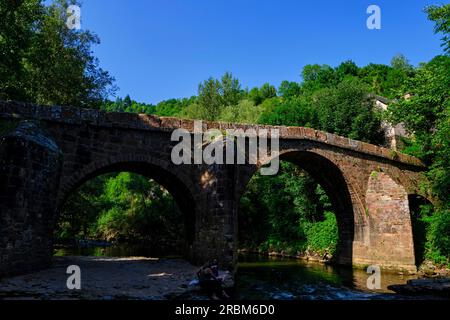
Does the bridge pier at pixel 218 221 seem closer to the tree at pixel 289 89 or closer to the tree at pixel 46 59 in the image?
the tree at pixel 46 59

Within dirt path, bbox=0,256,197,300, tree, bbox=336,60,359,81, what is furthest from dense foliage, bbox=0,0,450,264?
tree, bbox=336,60,359,81

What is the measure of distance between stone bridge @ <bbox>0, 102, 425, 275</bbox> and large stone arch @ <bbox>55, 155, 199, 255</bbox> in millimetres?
37

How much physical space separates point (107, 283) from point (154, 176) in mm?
6143

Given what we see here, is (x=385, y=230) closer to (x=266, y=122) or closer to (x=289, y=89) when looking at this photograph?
(x=266, y=122)

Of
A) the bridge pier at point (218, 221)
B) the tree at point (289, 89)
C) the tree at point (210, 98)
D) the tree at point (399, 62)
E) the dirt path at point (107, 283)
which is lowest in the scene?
the dirt path at point (107, 283)

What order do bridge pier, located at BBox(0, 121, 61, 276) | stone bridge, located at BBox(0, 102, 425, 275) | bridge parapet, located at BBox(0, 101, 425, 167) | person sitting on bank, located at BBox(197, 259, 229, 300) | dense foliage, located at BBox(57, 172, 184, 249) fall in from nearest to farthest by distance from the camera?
bridge pier, located at BBox(0, 121, 61, 276)
person sitting on bank, located at BBox(197, 259, 229, 300)
stone bridge, located at BBox(0, 102, 425, 275)
bridge parapet, located at BBox(0, 101, 425, 167)
dense foliage, located at BBox(57, 172, 184, 249)

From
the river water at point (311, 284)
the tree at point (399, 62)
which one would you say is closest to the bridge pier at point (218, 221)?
the river water at point (311, 284)

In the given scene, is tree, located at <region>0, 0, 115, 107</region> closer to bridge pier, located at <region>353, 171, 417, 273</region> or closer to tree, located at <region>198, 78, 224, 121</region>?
bridge pier, located at <region>353, 171, 417, 273</region>

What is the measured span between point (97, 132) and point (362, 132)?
63.6ft

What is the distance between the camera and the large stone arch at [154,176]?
464 inches

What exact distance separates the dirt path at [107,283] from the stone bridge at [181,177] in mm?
737

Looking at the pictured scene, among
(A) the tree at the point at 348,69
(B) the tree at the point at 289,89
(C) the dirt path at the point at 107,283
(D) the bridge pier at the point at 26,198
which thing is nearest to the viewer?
(C) the dirt path at the point at 107,283

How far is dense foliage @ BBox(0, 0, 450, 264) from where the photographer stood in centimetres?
1533

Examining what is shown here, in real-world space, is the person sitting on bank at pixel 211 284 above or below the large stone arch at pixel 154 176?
below
